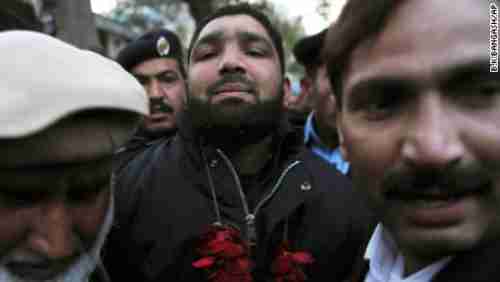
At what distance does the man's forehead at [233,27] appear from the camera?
2205 millimetres

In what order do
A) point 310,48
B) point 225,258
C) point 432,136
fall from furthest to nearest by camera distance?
point 310,48, point 225,258, point 432,136

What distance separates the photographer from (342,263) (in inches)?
76.5

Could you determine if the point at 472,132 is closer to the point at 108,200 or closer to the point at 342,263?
the point at 108,200

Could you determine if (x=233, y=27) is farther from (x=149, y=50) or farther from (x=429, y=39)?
(x=429, y=39)

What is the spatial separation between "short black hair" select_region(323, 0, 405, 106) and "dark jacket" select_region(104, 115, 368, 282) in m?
0.80

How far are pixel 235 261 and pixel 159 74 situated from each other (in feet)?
5.47

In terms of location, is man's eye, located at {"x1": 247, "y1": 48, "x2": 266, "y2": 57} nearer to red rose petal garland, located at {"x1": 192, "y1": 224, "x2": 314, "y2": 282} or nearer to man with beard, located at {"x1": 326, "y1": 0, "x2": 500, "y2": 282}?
red rose petal garland, located at {"x1": 192, "y1": 224, "x2": 314, "y2": 282}

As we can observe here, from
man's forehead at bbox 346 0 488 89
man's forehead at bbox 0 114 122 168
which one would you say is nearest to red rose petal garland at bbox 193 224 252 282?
man's forehead at bbox 0 114 122 168

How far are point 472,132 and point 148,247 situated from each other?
1.34 m

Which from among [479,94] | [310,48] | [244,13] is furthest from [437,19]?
[310,48]

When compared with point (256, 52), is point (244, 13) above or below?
above

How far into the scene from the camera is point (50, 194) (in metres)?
1.20

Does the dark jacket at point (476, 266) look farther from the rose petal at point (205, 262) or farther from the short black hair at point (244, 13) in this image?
the short black hair at point (244, 13)

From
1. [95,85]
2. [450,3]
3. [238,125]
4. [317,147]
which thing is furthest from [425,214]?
[317,147]
